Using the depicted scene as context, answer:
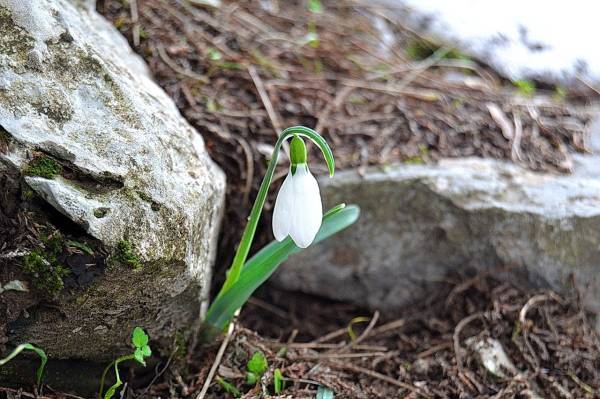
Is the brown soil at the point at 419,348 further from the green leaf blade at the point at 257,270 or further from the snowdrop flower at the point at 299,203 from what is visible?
the snowdrop flower at the point at 299,203

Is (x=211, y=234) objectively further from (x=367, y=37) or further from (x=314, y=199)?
(x=367, y=37)

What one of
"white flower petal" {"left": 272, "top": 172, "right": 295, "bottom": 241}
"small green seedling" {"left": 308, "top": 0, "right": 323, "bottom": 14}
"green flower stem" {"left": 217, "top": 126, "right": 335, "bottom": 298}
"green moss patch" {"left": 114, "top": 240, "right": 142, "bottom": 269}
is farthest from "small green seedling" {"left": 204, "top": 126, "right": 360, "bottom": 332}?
"small green seedling" {"left": 308, "top": 0, "right": 323, "bottom": 14}

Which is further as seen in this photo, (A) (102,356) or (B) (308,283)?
(B) (308,283)

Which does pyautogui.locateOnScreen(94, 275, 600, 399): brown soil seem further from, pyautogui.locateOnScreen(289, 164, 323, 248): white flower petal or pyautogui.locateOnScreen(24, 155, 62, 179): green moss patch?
pyautogui.locateOnScreen(24, 155, 62, 179): green moss patch

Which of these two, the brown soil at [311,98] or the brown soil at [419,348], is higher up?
the brown soil at [311,98]

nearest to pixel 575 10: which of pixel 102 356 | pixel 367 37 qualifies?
pixel 367 37

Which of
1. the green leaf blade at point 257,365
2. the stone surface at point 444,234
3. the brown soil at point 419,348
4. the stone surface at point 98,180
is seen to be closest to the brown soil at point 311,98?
the stone surface at point 444,234

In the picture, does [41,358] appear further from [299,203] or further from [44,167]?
[299,203]
